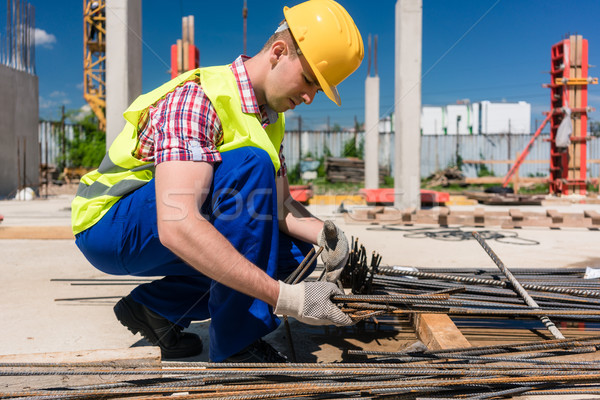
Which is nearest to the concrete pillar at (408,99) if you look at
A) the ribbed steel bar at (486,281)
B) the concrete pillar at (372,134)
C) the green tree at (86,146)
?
the concrete pillar at (372,134)

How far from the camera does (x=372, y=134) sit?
12.9 meters

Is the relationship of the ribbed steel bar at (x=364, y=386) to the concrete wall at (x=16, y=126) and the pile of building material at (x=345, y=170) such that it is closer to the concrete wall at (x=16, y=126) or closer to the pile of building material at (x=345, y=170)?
the concrete wall at (x=16, y=126)

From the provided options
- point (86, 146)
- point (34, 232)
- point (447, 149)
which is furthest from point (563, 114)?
point (86, 146)

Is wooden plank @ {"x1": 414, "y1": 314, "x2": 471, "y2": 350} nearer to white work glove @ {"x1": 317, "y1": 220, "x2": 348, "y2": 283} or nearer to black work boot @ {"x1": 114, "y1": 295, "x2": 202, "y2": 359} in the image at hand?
white work glove @ {"x1": 317, "y1": 220, "x2": 348, "y2": 283}

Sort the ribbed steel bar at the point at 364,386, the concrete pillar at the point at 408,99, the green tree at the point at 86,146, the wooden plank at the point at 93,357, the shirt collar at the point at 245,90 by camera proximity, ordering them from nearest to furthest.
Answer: the ribbed steel bar at the point at 364,386 < the wooden plank at the point at 93,357 < the shirt collar at the point at 245,90 < the concrete pillar at the point at 408,99 < the green tree at the point at 86,146

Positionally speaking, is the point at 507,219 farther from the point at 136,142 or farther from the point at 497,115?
the point at 497,115

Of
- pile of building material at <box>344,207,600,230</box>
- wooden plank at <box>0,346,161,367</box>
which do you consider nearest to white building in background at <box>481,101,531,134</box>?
pile of building material at <box>344,207,600,230</box>

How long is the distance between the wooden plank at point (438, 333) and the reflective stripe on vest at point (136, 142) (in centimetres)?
101

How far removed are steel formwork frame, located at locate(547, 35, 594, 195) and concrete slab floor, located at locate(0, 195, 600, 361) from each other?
7892mm

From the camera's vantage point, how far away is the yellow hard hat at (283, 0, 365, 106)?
71.7 inches

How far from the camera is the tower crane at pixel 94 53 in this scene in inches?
879

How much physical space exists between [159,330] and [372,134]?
1136cm

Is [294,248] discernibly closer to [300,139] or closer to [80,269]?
[80,269]

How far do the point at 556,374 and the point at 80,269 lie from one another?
3.44 metres
